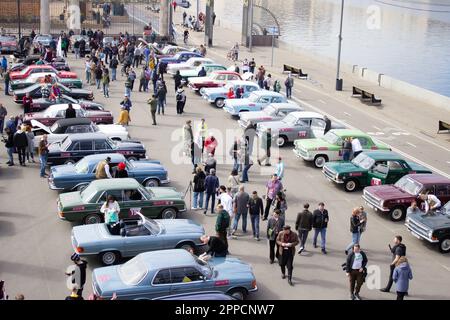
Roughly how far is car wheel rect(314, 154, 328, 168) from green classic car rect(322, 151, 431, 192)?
176 centimetres

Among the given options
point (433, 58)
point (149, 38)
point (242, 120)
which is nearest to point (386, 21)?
point (433, 58)

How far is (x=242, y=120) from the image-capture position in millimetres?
28281

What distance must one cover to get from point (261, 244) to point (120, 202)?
359 cm

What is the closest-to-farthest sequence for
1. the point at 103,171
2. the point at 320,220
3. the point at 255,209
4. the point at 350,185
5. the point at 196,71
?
1. the point at 320,220
2. the point at 255,209
3. the point at 103,171
4. the point at 350,185
5. the point at 196,71

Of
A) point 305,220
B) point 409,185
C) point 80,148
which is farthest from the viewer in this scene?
point 80,148

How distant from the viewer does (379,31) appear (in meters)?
101

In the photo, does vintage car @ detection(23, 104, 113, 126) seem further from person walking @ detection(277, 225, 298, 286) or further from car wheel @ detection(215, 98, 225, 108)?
person walking @ detection(277, 225, 298, 286)

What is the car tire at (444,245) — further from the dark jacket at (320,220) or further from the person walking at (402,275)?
the person walking at (402,275)

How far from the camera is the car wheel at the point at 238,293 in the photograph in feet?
44.6

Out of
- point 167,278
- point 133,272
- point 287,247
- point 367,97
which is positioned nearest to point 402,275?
point 287,247

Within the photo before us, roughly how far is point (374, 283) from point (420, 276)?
4.42 ft

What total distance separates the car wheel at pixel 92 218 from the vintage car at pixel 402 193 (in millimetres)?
7560

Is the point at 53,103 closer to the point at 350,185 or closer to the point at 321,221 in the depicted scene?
the point at 350,185

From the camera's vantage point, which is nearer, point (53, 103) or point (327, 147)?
point (327, 147)
